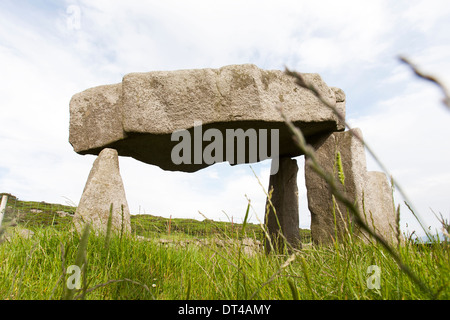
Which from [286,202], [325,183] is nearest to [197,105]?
[325,183]

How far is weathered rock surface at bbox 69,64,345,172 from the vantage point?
13.0 ft

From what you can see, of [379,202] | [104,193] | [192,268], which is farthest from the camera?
[379,202]

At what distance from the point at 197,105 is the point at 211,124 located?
27 centimetres

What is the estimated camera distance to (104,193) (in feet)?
12.9

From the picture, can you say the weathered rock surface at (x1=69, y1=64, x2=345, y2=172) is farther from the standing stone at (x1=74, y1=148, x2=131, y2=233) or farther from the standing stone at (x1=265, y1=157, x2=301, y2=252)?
the standing stone at (x1=265, y1=157, x2=301, y2=252)

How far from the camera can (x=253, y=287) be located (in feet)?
4.06

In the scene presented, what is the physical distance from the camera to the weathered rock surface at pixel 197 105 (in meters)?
3.95

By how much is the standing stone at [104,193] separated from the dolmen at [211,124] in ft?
0.03

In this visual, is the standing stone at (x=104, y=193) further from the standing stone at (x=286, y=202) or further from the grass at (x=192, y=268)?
the standing stone at (x=286, y=202)

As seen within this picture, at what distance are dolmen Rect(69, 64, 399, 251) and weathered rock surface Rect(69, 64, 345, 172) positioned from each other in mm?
11

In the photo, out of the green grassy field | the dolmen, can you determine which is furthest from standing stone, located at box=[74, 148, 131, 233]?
the green grassy field

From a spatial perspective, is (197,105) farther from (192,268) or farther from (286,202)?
(192,268)
